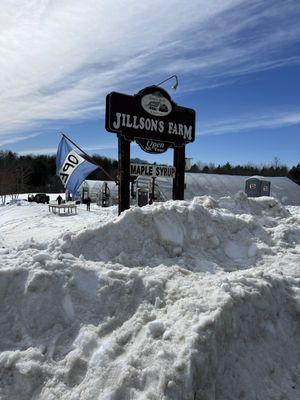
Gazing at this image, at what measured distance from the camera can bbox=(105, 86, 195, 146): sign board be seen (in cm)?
884

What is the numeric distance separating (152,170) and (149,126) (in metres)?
1.08

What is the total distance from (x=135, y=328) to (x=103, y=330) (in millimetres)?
338

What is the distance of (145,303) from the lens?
14.2 feet

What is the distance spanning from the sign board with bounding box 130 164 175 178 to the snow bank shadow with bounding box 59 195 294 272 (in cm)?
295

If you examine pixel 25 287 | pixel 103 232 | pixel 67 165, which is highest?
pixel 67 165

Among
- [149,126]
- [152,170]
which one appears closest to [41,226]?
[152,170]

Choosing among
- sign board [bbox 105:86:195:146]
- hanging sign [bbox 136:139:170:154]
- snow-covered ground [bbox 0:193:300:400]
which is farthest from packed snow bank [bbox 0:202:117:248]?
sign board [bbox 105:86:195:146]

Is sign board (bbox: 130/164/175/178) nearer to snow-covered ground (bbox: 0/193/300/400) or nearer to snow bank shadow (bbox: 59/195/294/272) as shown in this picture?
snow bank shadow (bbox: 59/195/294/272)

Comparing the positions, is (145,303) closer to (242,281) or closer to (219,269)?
(242,281)

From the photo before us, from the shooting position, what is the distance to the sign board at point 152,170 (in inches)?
365

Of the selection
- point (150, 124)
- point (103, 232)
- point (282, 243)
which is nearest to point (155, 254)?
point (103, 232)

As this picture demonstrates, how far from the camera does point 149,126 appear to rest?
9.35 meters

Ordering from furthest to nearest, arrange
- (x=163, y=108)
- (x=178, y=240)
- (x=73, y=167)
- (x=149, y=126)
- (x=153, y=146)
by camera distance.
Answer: (x=73, y=167) → (x=163, y=108) → (x=153, y=146) → (x=149, y=126) → (x=178, y=240)

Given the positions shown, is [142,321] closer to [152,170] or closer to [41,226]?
[152,170]
